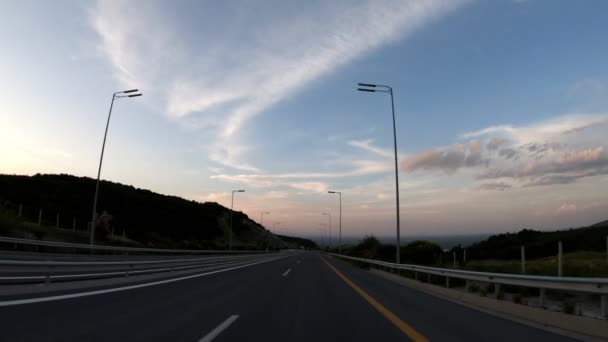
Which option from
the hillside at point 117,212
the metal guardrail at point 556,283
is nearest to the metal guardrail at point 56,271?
the metal guardrail at point 556,283

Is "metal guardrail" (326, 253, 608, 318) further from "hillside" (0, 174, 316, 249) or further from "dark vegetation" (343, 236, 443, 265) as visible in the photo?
"hillside" (0, 174, 316, 249)

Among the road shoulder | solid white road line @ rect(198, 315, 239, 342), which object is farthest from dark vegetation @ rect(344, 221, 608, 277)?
solid white road line @ rect(198, 315, 239, 342)

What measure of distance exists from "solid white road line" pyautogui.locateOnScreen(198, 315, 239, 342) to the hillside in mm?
41460

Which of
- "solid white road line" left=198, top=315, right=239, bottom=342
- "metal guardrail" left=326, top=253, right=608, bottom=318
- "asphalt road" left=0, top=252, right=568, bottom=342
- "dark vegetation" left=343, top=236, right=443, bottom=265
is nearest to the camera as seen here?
"solid white road line" left=198, top=315, right=239, bottom=342

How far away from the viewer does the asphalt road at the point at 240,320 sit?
20.2 ft

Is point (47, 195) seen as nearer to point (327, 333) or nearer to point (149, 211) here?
point (149, 211)

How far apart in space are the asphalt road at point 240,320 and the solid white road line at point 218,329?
1cm

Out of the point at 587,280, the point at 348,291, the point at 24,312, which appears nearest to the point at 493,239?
the point at 348,291

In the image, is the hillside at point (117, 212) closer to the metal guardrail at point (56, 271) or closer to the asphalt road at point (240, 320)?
the metal guardrail at point (56, 271)

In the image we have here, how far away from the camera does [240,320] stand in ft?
24.9

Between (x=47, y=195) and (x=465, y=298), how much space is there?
241ft

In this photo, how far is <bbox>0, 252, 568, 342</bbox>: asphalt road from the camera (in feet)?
20.2

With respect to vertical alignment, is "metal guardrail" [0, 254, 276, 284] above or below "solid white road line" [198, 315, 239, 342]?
above

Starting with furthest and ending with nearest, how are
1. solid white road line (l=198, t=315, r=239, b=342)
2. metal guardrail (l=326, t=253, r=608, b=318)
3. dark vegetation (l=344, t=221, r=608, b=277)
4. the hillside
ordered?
the hillside → dark vegetation (l=344, t=221, r=608, b=277) → metal guardrail (l=326, t=253, r=608, b=318) → solid white road line (l=198, t=315, r=239, b=342)
